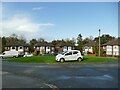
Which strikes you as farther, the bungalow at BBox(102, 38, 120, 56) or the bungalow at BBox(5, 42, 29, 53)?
the bungalow at BBox(5, 42, 29, 53)

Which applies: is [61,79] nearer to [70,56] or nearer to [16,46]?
[70,56]

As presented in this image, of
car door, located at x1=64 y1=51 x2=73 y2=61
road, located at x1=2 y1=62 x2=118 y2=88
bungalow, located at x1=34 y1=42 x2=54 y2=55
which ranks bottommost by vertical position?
road, located at x1=2 y1=62 x2=118 y2=88

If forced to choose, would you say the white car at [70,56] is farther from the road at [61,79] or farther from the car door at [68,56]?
the road at [61,79]

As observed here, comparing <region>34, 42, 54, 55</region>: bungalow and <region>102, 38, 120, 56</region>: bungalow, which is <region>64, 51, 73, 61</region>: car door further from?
<region>34, 42, 54, 55</region>: bungalow

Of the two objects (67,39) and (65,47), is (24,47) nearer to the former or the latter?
(65,47)

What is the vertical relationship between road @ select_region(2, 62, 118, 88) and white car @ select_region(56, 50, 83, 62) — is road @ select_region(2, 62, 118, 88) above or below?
below

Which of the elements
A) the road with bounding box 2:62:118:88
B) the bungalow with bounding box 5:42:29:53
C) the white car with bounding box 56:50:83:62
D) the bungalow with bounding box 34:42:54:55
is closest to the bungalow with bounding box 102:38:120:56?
the bungalow with bounding box 34:42:54:55

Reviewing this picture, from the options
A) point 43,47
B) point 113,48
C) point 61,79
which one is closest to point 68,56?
point 61,79

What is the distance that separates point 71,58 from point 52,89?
24.6 m

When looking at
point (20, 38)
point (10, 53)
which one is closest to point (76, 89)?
point (10, 53)

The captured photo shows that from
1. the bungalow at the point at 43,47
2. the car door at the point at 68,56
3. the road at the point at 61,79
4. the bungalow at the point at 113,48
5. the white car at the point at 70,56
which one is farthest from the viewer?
the bungalow at the point at 43,47

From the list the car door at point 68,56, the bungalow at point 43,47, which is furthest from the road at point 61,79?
the bungalow at point 43,47

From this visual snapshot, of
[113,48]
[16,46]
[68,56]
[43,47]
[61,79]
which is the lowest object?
[61,79]

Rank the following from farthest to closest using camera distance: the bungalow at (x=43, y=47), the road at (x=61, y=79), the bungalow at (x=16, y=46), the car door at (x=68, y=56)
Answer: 1. the bungalow at (x=43, y=47)
2. the bungalow at (x=16, y=46)
3. the car door at (x=68, y=56)
4. the road at (x=61, y=79)
